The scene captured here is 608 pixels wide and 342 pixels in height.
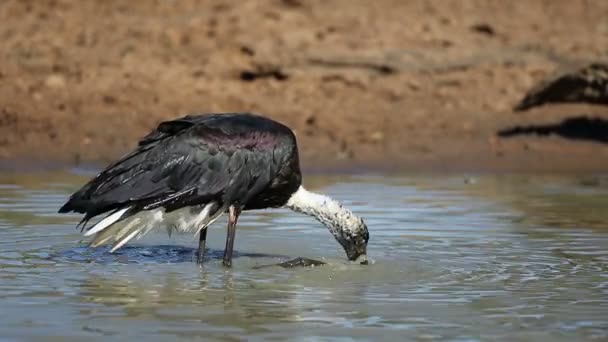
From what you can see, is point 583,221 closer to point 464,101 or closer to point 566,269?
point 566,269

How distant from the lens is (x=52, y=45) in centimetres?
1477

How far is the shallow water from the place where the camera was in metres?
5.62

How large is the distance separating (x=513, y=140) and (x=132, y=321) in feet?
26.7

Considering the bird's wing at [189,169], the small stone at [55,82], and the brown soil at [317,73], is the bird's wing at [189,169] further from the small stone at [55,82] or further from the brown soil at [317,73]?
the small stone at [55,82]

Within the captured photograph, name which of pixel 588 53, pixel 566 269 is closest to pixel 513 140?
pixel 588 53

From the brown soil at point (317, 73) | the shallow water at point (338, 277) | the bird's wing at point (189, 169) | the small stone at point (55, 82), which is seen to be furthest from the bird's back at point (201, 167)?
the small stone at point (55, 82)

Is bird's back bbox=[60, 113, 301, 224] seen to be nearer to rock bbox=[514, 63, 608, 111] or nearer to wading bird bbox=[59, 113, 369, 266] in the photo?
wading bird bbox=[59, 113, 369, 266]

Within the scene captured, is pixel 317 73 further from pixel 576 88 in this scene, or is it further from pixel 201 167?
pixel 201 167

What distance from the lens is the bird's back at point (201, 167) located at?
23.7ft

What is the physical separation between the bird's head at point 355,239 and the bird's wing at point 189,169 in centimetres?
55

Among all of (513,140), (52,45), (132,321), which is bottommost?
(132,321)

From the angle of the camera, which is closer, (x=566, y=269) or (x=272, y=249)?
(x=566, y=269)

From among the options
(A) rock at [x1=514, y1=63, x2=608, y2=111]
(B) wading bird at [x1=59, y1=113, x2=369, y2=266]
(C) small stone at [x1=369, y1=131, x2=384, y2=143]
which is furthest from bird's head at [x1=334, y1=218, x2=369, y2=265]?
(A) rock at [x1=514, y1=63, x2=608, y2=111]

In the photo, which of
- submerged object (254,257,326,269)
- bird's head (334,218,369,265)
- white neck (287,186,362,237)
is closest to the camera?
submerged object (254,257,326,269)
